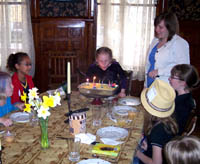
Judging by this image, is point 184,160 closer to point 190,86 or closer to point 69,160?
point 69,160

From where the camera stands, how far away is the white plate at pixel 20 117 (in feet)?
6.17

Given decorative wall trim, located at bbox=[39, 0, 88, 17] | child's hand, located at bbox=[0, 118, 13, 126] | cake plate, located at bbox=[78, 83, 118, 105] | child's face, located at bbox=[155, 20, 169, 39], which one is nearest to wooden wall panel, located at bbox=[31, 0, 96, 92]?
decorative wall trim, located at bbox=[39, 0, 88, 17]

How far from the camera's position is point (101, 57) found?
2.87 metres

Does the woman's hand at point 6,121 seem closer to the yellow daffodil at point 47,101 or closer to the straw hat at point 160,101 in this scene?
the yellow daffodil at point 47,101

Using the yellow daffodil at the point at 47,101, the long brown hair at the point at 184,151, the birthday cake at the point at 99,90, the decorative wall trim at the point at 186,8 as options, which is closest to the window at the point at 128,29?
the decorative wall trim at the point at 186,8

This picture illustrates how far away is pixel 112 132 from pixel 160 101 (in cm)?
40

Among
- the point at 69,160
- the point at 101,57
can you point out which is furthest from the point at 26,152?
the point at 101,57

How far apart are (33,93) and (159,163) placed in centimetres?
91

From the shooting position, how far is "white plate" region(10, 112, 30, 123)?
1.88 m

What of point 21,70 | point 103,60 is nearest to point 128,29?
point 103,60

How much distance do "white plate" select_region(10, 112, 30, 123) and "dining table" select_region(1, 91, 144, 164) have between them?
44 mm

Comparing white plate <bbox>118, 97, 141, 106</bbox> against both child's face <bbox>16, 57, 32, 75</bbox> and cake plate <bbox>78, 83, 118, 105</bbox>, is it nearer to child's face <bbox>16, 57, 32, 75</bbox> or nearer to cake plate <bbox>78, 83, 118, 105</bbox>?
cake plate <bbox>78, 83, 118, 105</bbox>

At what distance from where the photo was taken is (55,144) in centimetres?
154

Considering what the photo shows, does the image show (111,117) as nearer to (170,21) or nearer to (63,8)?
(170,21)
